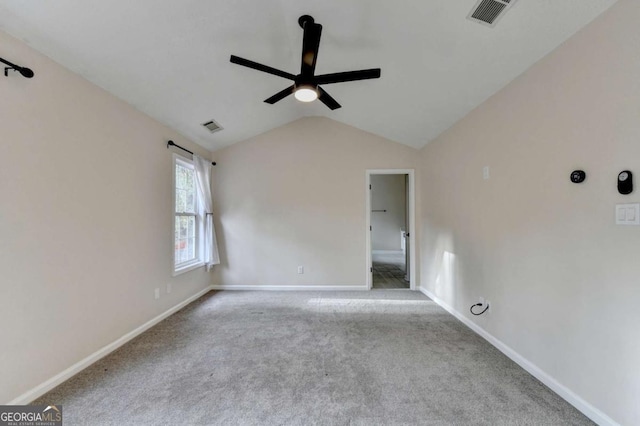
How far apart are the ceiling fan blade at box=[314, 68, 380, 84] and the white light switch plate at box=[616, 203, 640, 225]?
1.67 metres

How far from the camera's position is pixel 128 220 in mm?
2711

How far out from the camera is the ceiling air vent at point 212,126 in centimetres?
363

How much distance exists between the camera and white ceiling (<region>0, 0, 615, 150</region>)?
177cm

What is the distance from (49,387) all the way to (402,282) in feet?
15.2

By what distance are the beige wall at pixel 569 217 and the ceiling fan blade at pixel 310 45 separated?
67.0 inches

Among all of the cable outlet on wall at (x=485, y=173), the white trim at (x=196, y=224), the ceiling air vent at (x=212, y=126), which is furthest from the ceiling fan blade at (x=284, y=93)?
the cable outlet on wall at (x=485, y=173)

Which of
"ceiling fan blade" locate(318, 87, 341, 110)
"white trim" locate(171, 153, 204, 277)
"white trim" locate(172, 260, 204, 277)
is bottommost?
"white trim" locate(172, 260, 204, 277)

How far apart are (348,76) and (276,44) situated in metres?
0.97

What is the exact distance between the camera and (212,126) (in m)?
3.75

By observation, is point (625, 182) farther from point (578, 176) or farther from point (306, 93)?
point (306, 93)

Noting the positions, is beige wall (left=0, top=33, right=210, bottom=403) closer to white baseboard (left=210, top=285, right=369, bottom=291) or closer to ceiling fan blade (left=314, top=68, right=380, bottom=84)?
white baseboard (left=210, top=285, right=369, bottom=291)

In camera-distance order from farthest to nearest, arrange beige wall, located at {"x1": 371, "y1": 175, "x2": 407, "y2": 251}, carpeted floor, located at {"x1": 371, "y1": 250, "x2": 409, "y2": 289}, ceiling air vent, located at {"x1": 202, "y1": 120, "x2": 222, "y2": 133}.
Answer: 1. beige wall, located at {"x1": 371, "y1": 175, "x2": 407, "y2": 251}
2. carpeted floor, located at {"x1": 371, "y1": 250, "x2": 409, "y2": 289}
3. ceiling air vent, located at {"x1": 202, "y1": 120, "x2": 222, "y2": 133}

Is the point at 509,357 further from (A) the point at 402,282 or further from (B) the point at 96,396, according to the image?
(B) the point at 96,396

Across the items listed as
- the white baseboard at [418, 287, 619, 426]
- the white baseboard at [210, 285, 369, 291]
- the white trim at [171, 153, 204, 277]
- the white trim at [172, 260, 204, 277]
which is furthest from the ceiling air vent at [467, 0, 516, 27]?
the white trim at [172, 260, 204, 277]
